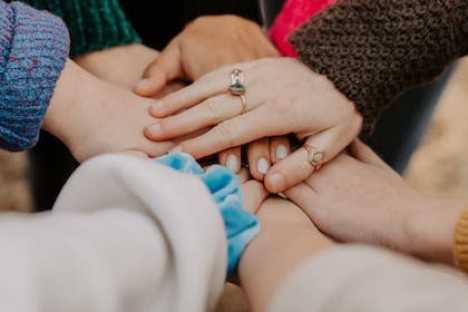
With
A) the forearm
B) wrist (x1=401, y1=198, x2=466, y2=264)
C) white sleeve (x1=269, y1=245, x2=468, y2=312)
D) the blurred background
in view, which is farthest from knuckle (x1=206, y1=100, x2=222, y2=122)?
the blurred background

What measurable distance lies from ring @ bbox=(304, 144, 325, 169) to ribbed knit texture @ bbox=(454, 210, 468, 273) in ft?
0.71

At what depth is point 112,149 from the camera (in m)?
0.70

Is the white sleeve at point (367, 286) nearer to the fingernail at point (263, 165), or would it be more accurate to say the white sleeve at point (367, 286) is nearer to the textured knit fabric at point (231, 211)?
the textured knit fabric at point (231, 211)

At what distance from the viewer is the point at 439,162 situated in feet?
4.60

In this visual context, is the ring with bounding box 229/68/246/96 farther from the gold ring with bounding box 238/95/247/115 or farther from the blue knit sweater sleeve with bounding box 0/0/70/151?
the blue knit sweater sleeve with bounding box 0/0/70/151

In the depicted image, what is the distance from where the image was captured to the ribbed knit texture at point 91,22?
2.62 feet

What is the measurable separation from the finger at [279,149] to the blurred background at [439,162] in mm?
580

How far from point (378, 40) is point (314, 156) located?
127 mm

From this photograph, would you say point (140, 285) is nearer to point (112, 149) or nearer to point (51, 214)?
point (51, 214)

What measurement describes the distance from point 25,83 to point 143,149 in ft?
0.46

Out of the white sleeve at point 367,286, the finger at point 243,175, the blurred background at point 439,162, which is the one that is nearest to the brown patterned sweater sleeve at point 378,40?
the finger at point 243,175

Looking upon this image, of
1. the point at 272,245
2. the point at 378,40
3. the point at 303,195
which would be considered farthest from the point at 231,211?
the point at 378,40

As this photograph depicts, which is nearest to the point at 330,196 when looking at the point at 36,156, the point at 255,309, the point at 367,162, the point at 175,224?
the point at 367,162

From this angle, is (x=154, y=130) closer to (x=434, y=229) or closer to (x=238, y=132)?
(x=238, y=132)
